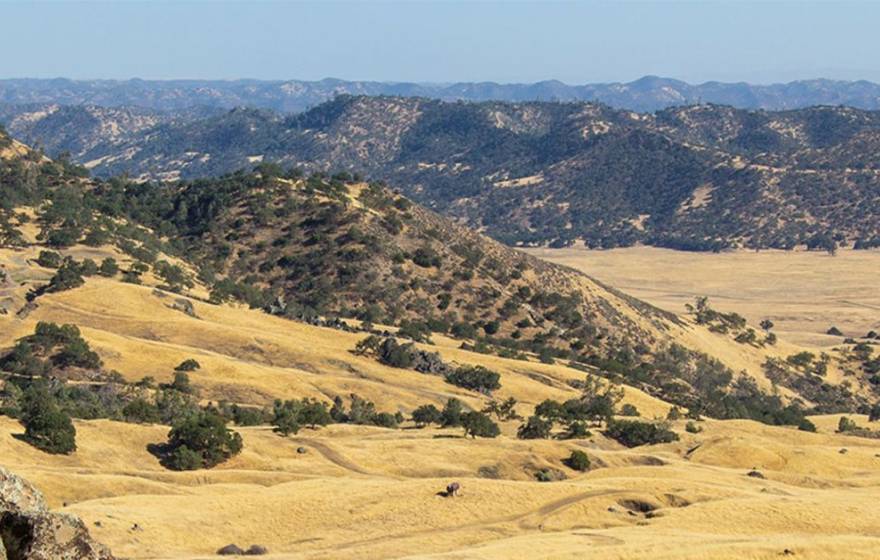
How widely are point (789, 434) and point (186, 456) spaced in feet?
156

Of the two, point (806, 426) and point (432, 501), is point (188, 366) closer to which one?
point (432, 501)

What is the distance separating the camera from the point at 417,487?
155 feet

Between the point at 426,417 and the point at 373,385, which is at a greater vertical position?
the point at 426,417

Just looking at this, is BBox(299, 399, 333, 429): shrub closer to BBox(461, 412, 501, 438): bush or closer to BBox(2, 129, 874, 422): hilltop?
BBox(461, 412, 501, 438): bush

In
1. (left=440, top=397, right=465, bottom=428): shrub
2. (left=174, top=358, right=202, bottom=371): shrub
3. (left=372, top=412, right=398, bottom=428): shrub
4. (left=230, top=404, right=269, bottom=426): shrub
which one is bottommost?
(left=372, top=412, right=398, bottom=428): shrub

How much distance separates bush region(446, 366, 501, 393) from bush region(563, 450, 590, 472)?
89.5 feet

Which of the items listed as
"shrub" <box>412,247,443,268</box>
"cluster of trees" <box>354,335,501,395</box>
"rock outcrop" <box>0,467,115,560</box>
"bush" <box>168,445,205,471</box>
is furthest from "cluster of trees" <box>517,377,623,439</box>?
"rock outcrop" <box>0,467,115,560</box>

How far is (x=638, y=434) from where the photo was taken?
70375mm

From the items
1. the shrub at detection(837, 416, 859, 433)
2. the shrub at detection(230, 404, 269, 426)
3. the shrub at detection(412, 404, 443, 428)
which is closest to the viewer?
the shrub at detection(230, 404, 269, 426)

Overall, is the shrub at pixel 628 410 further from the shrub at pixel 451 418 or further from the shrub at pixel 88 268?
the shrub at pixel 88 268

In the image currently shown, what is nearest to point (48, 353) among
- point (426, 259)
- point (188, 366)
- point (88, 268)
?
point (188, 366)

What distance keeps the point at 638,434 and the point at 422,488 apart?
27.2m

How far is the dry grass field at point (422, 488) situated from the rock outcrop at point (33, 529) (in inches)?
655

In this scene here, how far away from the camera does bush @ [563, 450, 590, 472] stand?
59.1 meters
